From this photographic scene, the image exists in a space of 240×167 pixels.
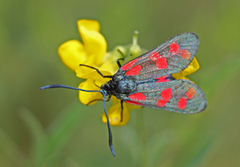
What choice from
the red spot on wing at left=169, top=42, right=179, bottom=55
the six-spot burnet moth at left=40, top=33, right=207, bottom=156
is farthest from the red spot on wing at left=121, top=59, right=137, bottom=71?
the red spot on wing at left=169, top=42, right=179, bottom=55

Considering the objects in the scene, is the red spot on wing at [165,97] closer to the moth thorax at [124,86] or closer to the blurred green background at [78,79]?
the moth thorax at [124,86]

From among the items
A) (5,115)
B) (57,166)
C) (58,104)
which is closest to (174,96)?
(57,166)

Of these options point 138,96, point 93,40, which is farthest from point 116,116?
point 93,40

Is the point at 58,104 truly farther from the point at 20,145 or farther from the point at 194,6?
the point at 194,6

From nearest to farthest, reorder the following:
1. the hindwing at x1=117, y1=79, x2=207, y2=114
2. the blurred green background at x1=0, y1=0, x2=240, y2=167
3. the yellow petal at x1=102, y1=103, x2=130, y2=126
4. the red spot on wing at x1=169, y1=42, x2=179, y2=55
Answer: the hindwing at x1=117, y1=79, x2=207, y2=114
the red spot on wing at x1=169, y1=42, x2=179, y2=55
the yellow petal at x1=102, y1=103, x2=130, y2=126
the blurred green background at x1=0, y1=0, x2=240, y2=167

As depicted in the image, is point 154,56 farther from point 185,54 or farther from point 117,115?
point 117,115

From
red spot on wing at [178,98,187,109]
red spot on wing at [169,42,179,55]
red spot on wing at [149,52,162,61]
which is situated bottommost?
red spot on wing at [178,98,187,109]

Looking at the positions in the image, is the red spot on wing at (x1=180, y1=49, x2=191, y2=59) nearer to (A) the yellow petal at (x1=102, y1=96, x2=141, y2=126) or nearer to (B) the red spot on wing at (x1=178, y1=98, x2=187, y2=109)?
(B) the red spot on wing at (x1=178, y1=98, x2=187, y2=109)
